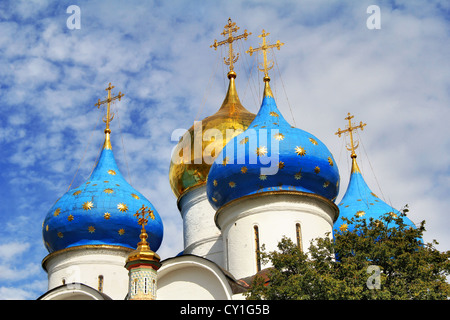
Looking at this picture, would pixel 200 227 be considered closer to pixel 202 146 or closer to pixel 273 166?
pixel 202 146

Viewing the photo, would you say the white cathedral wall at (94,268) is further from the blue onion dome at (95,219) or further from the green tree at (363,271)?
the green tree at (363,271)

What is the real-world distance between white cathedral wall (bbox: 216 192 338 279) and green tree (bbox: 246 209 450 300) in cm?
274

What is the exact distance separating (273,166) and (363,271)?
4485 mm

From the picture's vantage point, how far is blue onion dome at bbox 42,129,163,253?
17625 millimetres

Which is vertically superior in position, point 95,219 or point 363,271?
point 95,219

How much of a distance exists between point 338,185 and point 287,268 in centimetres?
488

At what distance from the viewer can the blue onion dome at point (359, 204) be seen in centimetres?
1922

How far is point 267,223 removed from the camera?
15.1 m

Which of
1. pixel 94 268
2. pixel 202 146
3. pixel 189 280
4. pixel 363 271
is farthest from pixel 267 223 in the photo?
pixel 94 268

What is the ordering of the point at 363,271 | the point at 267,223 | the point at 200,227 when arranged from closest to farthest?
the point at 363,271 < the point at 267,223 < the point at 200,227

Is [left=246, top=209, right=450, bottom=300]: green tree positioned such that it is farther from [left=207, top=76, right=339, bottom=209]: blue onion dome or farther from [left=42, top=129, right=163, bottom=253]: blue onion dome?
[left=42, top=129, right=163, bottom=253]: blue onion dome

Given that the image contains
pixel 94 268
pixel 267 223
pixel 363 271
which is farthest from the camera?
pixel 94 268

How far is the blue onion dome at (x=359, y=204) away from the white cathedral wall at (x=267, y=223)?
3.30 m
